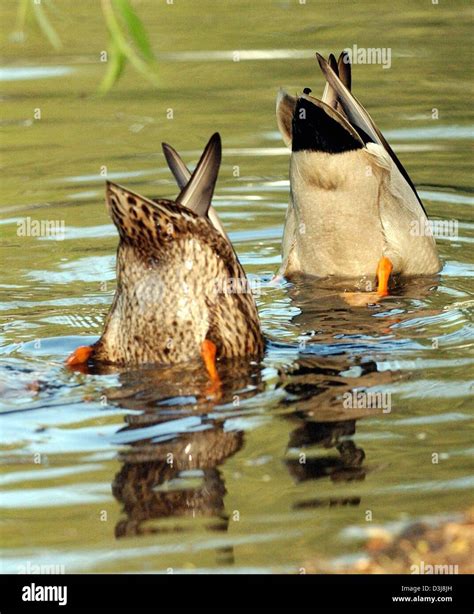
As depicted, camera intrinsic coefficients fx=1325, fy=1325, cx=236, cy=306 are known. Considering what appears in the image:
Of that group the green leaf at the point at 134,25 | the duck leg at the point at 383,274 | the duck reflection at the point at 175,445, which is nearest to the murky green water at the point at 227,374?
the duck reflection at the point at 175,445

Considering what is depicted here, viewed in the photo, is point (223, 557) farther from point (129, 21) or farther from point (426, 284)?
point (426, 284)

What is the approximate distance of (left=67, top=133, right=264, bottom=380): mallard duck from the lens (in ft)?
19.9

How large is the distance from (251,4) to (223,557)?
11.5m

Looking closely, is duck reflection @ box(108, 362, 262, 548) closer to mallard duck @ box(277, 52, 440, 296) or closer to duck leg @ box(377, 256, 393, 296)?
duck leg @ box(377, 256, 393, 296)

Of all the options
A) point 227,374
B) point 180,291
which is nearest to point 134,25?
point 180,291

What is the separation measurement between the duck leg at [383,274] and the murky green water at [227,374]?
6.3 inches

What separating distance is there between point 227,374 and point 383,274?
2.18 metres

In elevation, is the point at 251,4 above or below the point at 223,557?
above

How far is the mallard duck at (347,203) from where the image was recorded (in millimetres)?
7863

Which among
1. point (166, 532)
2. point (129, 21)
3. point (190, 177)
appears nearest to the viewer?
point (129, 21)

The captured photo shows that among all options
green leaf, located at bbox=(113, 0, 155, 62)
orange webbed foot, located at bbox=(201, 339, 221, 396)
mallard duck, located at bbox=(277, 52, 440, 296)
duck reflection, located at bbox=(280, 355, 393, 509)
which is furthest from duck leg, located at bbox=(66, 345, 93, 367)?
green leaf, located at bbox=(113, 0, 155, 62)

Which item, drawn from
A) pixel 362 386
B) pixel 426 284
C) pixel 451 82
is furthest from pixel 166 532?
pixel 451 82

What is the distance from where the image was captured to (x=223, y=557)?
14.7 feet

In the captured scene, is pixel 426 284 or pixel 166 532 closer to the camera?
pixel 166 532
